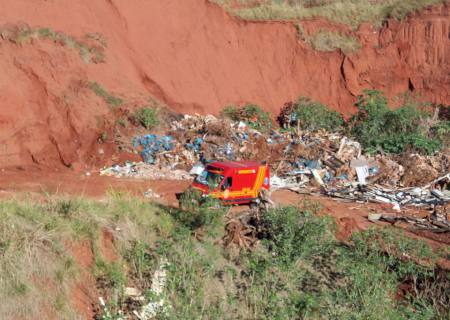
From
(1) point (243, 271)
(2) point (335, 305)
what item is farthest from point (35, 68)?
(2) point (335, 305)

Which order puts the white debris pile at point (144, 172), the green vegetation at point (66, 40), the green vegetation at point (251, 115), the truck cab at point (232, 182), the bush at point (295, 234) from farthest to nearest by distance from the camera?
the green vegetation at point (251, 115) < the green vegetation at point (66, 40) < the white debris pile at point (144, 172) < the truck cab at point (232, 182) < the bush at point (295, 234)

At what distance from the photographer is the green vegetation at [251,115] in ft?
63.6

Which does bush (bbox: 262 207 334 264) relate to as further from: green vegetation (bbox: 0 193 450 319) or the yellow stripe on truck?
the yellow stripe on truck

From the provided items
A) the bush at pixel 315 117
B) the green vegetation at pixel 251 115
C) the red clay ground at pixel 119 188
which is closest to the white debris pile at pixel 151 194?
the red clay ground at pixel 119 188

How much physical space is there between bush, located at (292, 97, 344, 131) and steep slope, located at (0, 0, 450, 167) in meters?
1.65

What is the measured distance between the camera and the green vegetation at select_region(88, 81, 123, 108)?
17.1 m

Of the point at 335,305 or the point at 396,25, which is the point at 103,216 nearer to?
the point at 335,305

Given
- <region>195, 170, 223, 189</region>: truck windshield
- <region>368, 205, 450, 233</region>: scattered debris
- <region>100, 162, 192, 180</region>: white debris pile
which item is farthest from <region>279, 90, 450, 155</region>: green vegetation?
<region>195, 170, 223, 189</region>: truck windshield

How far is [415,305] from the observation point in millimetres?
8102

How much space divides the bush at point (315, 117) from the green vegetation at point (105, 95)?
21.3 ft

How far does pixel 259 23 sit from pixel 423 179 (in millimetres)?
11265

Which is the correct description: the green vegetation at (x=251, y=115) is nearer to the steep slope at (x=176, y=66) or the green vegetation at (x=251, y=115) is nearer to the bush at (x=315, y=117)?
the steep slope at (x=176, y=66)

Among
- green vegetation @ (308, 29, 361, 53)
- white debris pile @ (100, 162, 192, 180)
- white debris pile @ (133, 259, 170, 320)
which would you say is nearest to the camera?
white debris pile @ (133, 259, 170, 320)

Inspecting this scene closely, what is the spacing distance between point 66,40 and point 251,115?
6519 millimetres
